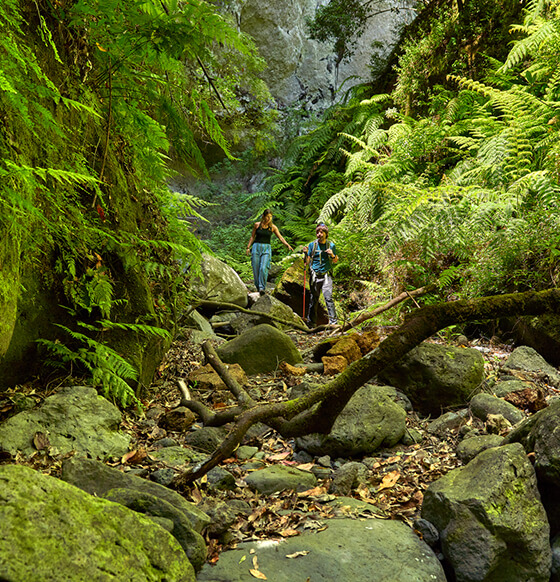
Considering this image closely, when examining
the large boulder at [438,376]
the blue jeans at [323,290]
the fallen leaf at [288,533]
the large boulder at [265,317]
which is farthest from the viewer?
the blue jeans at [323,290]

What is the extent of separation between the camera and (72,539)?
45.9 inches

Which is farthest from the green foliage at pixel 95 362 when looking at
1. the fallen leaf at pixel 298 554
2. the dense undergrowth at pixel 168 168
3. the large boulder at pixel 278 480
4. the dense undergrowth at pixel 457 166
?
the dense undergrowth at pixel 457 166

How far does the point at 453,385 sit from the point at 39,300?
3.13m

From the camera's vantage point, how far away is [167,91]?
11.3 feet

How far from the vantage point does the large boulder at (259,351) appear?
173 inches

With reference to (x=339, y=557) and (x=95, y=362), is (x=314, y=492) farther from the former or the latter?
(x=95, y=362)

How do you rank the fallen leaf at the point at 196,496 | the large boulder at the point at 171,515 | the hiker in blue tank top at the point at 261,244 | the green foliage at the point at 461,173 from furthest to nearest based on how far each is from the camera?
the hiker in blue tank top at the point at 261,244, the green foliage at the point at 461,173, the fallen leaf at the point at 196,496, the large boulder at the point at 171,515

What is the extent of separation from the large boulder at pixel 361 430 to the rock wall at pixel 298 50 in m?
16.4

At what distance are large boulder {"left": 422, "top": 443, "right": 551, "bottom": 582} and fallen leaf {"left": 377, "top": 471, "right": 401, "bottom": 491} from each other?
1.36 ft

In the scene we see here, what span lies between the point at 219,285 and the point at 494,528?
246 inches

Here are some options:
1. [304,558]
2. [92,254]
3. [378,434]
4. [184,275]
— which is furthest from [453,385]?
[92,254]

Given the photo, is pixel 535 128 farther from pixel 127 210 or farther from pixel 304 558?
pixel 304 558

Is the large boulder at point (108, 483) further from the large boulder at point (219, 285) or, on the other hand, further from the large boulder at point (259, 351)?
the large boulder at point (219, 285)

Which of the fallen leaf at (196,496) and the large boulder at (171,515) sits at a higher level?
the large boulder at (171,515)
